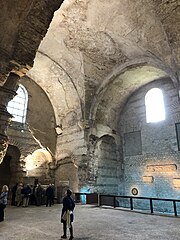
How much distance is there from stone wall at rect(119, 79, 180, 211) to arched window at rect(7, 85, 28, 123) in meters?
7.59

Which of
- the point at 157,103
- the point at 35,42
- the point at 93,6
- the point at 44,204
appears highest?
the point at 93,6

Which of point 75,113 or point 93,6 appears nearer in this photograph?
point 93,6

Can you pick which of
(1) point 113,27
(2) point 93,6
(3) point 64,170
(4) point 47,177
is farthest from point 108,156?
(2) point 93,6

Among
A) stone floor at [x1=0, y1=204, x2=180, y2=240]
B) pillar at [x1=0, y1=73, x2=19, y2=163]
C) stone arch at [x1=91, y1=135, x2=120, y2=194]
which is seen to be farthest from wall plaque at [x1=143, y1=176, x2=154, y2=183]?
pillar at [x1=0, y1=73, x2=19, y2=163]

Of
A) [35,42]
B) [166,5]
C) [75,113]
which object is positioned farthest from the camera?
[75,113]

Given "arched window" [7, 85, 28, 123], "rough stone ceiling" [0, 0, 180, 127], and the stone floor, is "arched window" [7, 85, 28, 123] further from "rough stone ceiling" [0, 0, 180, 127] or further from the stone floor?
the stone floor

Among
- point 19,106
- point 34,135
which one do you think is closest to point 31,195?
point 34,135

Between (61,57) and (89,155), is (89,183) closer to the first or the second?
(89,155)

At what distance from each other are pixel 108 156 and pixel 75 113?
4.00 metres

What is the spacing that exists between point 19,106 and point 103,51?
659 cm

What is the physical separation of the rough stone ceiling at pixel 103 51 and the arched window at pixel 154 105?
1.01 meters

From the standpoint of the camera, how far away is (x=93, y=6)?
963 centimetres

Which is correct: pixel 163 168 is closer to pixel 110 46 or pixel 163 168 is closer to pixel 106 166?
pixel 106 166

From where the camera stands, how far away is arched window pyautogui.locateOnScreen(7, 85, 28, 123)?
1300 centimetres
